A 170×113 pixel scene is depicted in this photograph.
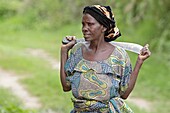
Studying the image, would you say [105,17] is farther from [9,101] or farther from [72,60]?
[9,101]

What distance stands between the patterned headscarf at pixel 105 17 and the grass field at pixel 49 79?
350 centimetres

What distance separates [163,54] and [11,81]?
3.44 meters

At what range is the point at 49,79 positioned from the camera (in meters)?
10.4

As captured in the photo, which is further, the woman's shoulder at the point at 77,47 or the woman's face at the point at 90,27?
the woman's shoulder at the point at 77,47

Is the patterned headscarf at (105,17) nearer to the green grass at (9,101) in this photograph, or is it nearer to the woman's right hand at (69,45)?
the woman's right hand at (69,45)

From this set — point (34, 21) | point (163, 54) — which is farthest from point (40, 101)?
point (34, 21)

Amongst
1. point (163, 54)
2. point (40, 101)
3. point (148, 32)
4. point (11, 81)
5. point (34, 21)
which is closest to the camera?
point (40, 101)

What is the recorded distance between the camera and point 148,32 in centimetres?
1258

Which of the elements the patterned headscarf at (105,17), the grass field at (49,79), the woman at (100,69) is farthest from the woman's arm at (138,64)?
the grass field at (49,79)

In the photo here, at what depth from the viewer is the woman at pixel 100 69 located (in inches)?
115

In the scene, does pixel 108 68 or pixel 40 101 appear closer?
pixel 108 68

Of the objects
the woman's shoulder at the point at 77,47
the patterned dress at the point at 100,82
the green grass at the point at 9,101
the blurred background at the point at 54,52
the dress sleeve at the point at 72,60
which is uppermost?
the blurred background at the point at 54,52

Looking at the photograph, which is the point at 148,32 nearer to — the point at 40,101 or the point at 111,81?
the point at 40,101

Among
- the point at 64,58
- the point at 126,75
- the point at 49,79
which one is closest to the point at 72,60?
the point at 64,58
